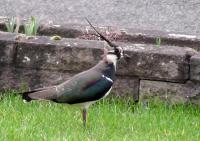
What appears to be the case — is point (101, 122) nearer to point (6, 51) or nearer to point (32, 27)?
point (6, 51)

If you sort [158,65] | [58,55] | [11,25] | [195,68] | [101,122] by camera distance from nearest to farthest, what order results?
[101,122]
[195,68]
[158,65]
[58,55]
[11,25]

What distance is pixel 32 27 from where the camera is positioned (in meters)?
7.38

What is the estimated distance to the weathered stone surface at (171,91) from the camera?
674 cm

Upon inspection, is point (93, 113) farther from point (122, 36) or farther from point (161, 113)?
point (122, 36)

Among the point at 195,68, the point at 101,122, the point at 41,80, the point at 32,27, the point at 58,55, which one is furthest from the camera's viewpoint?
the point at 32,27

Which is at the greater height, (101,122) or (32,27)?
(32,27)

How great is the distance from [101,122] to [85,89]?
1.53ft

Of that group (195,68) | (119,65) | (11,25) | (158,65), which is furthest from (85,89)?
(11,25)

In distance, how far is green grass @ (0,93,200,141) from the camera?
5754 millimetres

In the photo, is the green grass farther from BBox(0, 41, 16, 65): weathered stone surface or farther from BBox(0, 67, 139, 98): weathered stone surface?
BBox(0, 41, 16, 65): weathered stone surface

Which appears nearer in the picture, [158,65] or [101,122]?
[101,122]

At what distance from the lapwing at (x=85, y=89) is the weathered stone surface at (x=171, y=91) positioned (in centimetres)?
88

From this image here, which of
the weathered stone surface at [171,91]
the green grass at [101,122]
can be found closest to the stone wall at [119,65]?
the weathered stone surface at [171,91]

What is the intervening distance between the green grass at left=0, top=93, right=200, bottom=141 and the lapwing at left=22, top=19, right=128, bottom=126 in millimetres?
250
